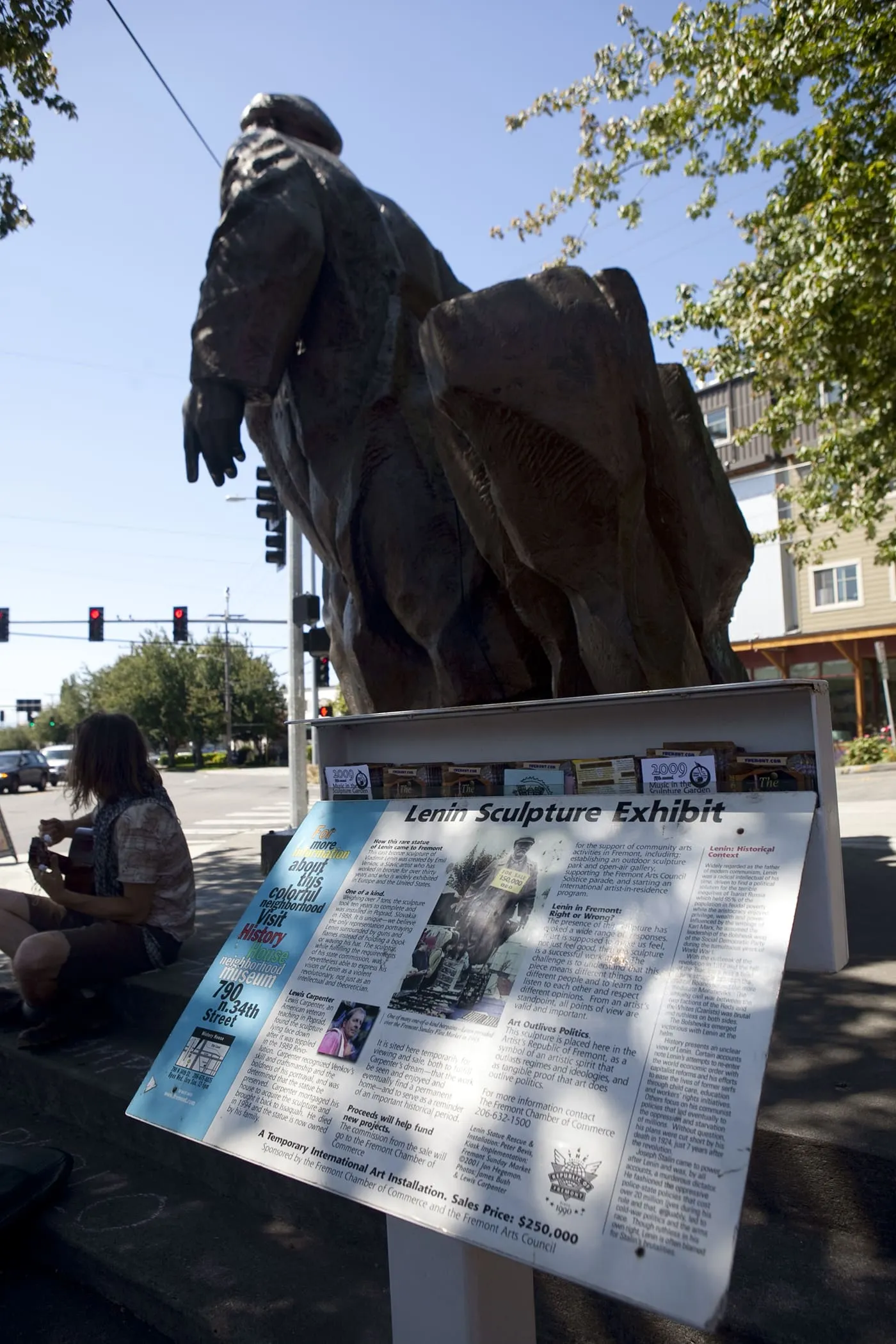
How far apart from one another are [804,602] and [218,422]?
2402cm

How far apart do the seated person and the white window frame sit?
73.6ft

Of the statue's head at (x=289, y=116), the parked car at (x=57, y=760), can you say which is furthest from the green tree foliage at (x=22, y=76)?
the parked car at (x=57, y=760)

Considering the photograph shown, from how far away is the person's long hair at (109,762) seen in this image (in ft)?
13.4

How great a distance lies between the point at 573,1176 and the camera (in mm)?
1331

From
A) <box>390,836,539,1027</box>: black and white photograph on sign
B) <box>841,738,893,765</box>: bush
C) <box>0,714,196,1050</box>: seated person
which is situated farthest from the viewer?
<box>841,738,893,765</box>: bush

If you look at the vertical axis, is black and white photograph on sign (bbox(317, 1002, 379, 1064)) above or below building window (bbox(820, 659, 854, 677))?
below

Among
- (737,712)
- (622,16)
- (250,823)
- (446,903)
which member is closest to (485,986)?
(446,903)

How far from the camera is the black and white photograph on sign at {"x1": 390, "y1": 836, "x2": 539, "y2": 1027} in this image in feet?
5.25

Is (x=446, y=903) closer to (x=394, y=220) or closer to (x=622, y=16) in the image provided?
(x=394, y=220)

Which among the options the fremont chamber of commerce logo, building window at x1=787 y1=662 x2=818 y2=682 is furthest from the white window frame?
the fremont chamber of commerce logo

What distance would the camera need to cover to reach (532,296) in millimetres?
2830

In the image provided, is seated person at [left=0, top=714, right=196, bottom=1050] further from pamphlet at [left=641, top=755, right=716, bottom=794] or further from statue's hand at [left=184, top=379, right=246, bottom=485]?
pamphlet at [left=641, top=755, right=716, bottom=794]

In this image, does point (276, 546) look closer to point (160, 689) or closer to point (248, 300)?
point (248, 300)

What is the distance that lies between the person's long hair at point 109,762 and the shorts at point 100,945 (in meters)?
0.51
